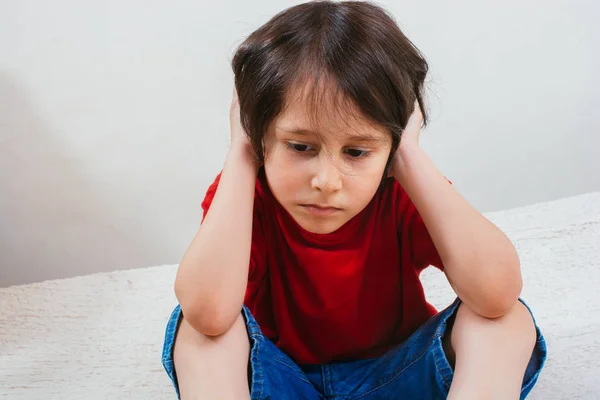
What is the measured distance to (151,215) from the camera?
122cm

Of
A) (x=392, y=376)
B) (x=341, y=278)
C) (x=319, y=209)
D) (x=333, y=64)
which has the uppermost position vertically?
(x=333, y=64)

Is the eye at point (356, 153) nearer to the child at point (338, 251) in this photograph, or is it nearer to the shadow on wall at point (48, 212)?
the child at point (338, 251)

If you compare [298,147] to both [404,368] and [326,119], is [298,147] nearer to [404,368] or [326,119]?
[326,119]

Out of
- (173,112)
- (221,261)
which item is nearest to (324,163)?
(221,261)

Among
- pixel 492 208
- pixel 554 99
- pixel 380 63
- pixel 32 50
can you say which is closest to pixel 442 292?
pixel 492 208

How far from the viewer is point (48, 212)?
3.94ft

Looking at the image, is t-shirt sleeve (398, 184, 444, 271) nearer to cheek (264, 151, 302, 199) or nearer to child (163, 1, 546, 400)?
child (163, 1, 546, 400)

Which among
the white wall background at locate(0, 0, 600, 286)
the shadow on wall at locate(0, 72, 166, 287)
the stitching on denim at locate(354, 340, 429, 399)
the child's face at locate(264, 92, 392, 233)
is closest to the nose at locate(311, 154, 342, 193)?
the child's face at locate(264, 92, 392, 233)

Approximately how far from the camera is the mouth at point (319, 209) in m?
0.65

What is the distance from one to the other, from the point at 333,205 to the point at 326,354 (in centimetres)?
24

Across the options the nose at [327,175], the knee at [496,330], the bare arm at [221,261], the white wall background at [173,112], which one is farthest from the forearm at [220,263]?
the white wall background at [173,112]

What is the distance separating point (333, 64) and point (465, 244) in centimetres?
22

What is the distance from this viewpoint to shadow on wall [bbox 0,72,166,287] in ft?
3.69

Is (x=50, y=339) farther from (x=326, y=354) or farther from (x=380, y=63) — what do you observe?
(x=380, y=63)
